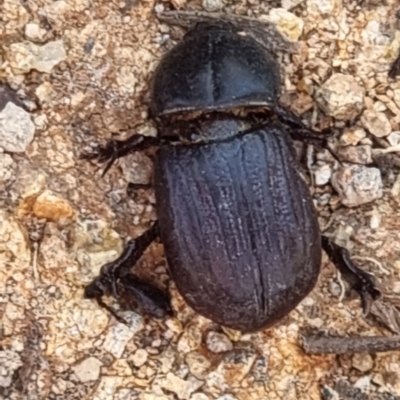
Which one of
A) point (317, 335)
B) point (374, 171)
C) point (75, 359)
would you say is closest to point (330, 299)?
point (317, 335)

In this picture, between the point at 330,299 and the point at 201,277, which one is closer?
the point at 201,277

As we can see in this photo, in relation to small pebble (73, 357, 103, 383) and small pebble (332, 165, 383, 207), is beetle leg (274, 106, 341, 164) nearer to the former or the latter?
small pebble (332, 165, 383, 207)

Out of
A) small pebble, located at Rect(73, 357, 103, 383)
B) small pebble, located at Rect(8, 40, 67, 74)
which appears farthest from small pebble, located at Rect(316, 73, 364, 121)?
small pebble, located at Rect(73, 357, 103, 383)

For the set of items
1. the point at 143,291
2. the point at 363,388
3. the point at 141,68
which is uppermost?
the point at 141,68

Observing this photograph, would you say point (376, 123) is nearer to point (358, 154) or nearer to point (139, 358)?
point (358, 154)

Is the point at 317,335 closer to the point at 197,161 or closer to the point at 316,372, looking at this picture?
the point at 316,372

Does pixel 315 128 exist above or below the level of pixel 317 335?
above
